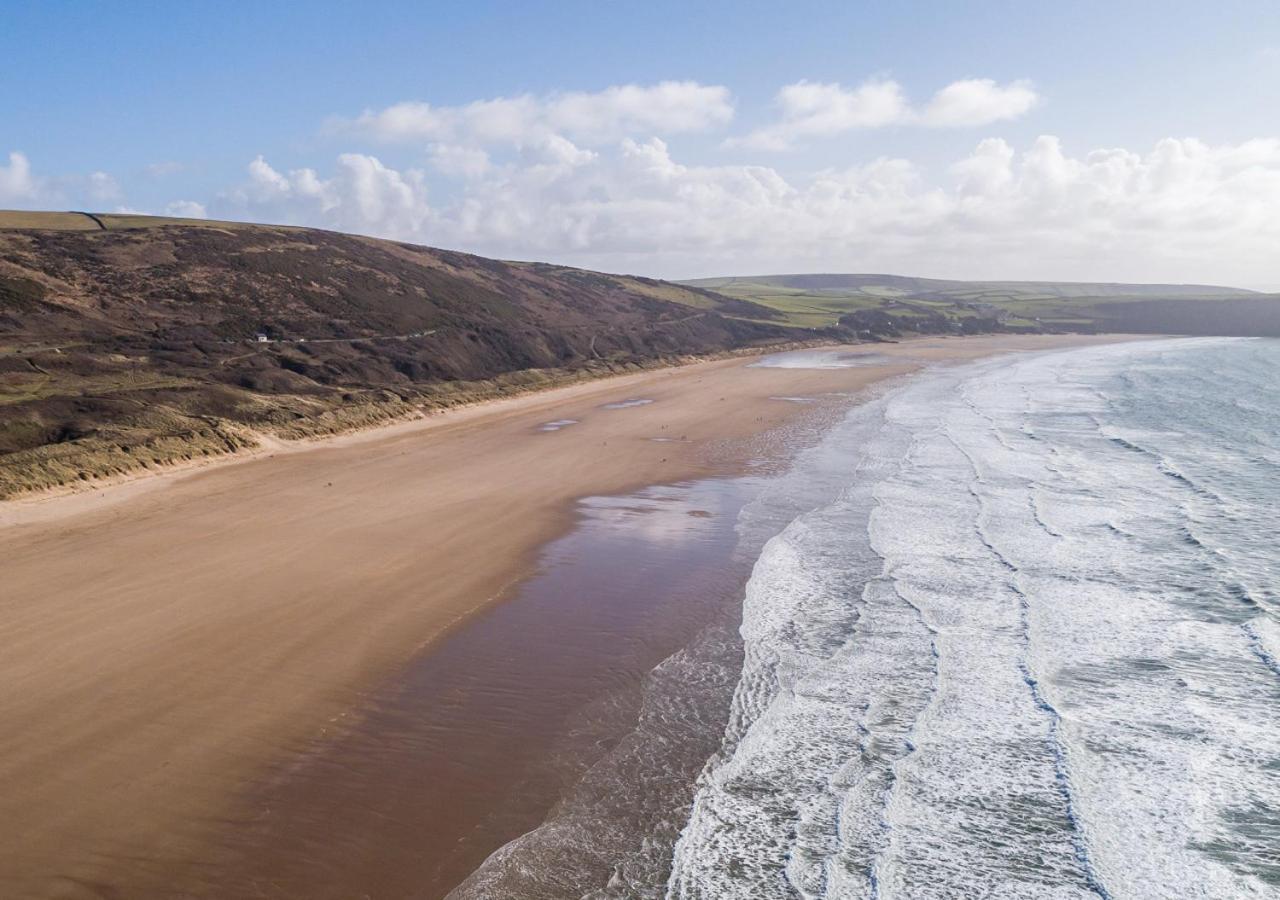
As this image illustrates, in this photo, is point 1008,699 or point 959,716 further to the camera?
A: point 1008,699

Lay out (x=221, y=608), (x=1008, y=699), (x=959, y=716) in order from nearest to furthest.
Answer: (x=959, y=716) → (x=1008, y=699) → (x=221, y=608)

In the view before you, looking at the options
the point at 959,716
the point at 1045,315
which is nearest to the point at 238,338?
the point at 959,716

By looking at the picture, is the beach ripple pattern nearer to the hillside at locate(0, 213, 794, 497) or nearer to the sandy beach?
the sandy beach

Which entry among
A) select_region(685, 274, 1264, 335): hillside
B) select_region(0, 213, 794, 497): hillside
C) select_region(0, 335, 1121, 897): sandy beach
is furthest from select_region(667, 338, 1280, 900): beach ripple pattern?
select_region(685, 274, 1264, 335): hillside

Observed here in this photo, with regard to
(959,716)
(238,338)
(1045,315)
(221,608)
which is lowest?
(221,608)

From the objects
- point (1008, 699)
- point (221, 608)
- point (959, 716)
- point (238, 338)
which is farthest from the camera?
point (238, 338)

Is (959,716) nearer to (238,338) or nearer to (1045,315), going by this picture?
(238,338)

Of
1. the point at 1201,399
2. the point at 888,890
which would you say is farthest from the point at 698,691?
the point at 1201,399
